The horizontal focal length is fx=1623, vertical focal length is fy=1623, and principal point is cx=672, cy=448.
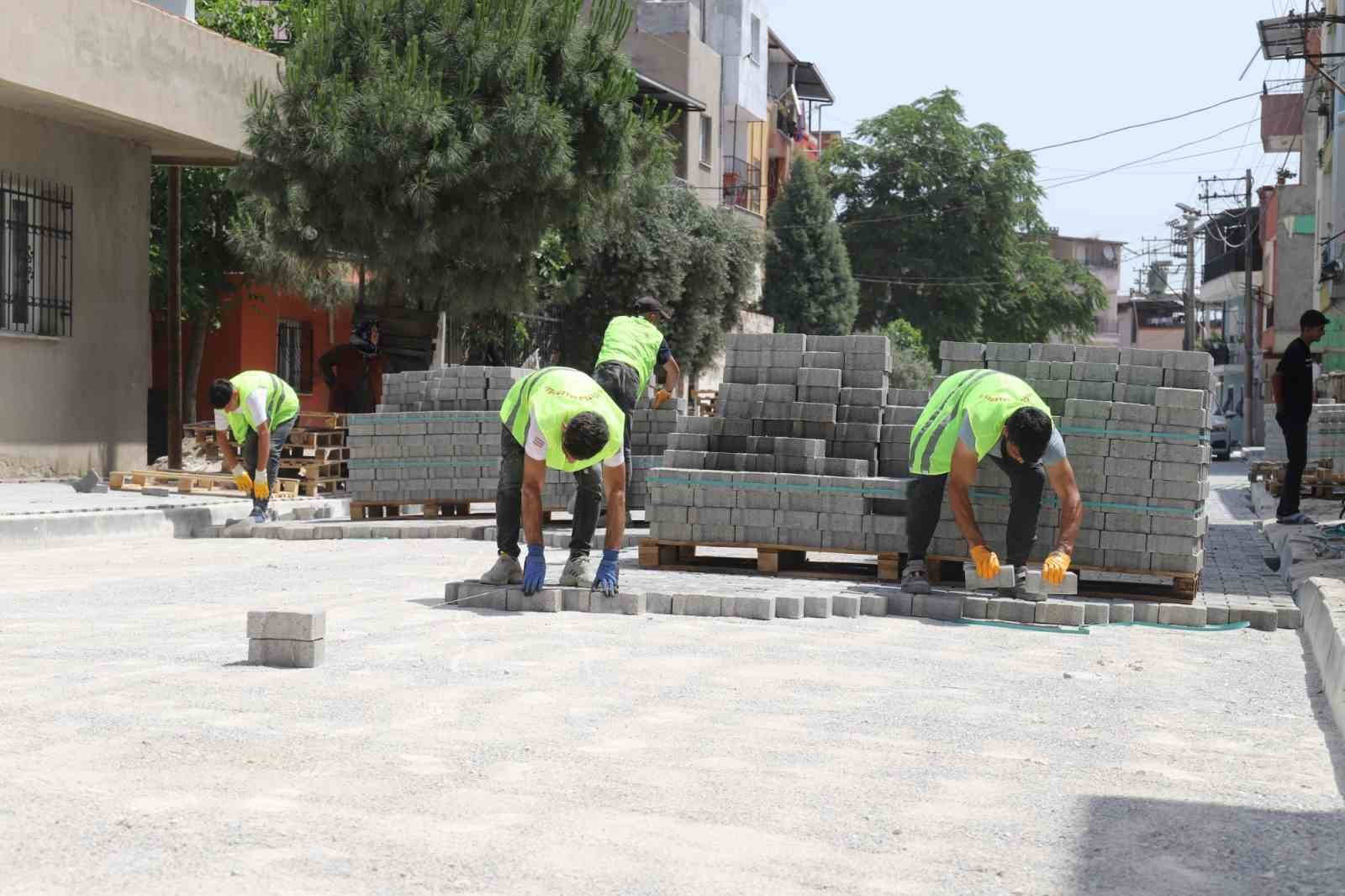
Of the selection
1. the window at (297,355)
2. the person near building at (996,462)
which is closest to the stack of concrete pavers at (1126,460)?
the person near building at (996,462)

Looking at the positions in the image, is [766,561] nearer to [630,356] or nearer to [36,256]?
[630,356]

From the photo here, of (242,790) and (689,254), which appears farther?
(689,254)

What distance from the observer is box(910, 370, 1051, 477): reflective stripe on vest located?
30.4ft

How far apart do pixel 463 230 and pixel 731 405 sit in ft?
35.2

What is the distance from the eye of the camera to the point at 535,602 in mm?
8852

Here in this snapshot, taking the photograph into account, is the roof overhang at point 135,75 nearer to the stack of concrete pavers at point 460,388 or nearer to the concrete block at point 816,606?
the stack of concrete pavers at point 460,388

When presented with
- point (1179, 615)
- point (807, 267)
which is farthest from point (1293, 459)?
point (807, 267)

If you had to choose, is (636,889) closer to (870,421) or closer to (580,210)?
(870,421)

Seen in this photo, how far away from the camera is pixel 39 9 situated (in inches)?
663

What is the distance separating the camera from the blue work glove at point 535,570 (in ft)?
28.7

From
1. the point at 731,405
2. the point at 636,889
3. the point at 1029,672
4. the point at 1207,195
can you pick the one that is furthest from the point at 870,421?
the point at 1207,195

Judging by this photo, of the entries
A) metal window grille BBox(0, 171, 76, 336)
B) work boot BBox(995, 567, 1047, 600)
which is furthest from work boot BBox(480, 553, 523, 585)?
metal window grille BBox(0, 171, 76, 336)

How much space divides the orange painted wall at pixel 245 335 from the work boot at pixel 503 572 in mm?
19195

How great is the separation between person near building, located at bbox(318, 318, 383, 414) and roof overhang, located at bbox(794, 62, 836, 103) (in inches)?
1974
